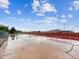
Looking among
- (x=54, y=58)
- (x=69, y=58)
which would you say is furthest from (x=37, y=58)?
(x=69, y=58)

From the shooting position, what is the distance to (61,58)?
9711 mm

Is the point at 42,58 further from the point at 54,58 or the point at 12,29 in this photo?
the point at 12,29

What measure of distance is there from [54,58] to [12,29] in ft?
202

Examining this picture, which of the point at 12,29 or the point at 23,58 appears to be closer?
the point at 23,58

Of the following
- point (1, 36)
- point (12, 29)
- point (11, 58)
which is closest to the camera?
point (11, 58)

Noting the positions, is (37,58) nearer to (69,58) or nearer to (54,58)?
(54,58)

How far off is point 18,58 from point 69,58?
3230mm

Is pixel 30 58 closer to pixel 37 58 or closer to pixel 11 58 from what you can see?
pixel 37 58

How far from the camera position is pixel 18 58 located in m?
9.48

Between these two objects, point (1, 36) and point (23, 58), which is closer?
point (23, 58)

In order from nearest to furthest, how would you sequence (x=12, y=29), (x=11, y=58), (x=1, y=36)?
(x=11, y=58), (x=1, y=36), (x=12, y=29)

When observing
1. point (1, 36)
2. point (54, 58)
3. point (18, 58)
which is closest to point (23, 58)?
point (18, 58)

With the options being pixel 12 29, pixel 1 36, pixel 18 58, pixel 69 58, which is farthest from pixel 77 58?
pixel 12 29

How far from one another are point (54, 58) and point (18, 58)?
2.32 m
